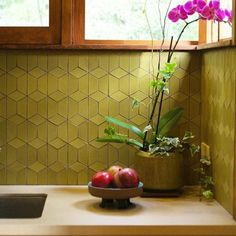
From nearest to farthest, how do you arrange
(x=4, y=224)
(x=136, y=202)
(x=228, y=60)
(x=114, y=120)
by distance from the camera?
(x=4, y=224) < (x=228, y=60) < (x=136, y=202) < (x=114, y=120)

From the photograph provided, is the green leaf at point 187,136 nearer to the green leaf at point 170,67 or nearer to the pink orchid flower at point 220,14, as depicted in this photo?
the green leaf at point 170,67

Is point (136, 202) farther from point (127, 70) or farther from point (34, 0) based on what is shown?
point (34, 0)

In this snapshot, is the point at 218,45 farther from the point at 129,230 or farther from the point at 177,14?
the point at 129,230

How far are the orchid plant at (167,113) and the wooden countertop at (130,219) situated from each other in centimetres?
22

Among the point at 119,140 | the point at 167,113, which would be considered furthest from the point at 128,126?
the point at 167,113

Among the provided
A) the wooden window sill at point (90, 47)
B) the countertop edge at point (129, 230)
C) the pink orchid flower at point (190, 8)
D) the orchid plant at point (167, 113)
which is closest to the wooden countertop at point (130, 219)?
the countertop edge at point (129, 230)

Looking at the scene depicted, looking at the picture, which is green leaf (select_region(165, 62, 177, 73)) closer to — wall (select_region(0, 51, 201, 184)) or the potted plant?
the potted plant

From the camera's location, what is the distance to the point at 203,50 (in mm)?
2314

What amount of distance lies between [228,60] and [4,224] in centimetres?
93

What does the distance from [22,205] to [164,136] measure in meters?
0.65

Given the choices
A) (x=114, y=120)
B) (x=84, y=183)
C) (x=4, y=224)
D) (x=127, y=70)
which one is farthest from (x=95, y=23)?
(x=4, y=224)

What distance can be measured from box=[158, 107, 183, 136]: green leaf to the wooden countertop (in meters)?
0.29

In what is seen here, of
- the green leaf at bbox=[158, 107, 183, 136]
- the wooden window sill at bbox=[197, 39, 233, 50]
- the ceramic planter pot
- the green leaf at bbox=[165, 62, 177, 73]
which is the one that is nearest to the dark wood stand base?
the ceramic planter pot

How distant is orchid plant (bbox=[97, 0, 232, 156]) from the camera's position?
2154mm
